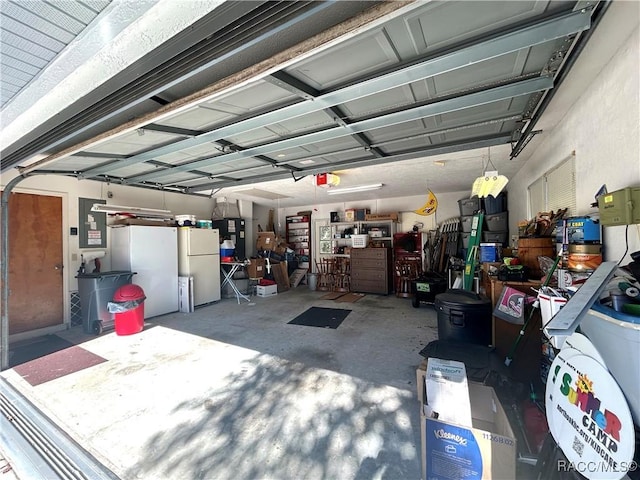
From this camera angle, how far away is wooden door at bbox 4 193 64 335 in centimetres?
373

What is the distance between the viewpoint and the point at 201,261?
5465mm

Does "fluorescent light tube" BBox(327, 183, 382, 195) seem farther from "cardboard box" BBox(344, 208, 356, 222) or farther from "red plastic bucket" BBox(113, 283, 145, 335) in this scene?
"red plastic bucket" BBox(113, 283, 145, 335)

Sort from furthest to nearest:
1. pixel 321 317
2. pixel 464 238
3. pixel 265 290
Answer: pixel 265 290 → pixel 464 238 → pixel 321 317

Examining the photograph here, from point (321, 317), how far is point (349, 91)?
380cm

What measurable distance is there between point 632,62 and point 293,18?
6.10 feet

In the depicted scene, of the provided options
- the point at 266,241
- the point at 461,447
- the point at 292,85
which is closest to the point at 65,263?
the point at 266,241

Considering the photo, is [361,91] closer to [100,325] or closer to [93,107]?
[93,107]

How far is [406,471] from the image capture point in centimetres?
148

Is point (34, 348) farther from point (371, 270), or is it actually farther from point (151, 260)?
point (371, 270)

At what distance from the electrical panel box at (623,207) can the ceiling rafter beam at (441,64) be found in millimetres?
871

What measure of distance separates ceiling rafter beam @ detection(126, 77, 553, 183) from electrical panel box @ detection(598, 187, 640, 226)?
0.97 meters

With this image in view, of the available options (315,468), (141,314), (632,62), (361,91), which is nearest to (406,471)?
Result: (315,468)

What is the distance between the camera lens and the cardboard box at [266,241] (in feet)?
24.5

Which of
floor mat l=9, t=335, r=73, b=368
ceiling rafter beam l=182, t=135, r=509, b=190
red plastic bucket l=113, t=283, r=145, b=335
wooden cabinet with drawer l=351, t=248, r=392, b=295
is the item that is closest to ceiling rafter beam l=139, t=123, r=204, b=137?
ceiling rafter beam l=182, t=135, r=509, b=190
